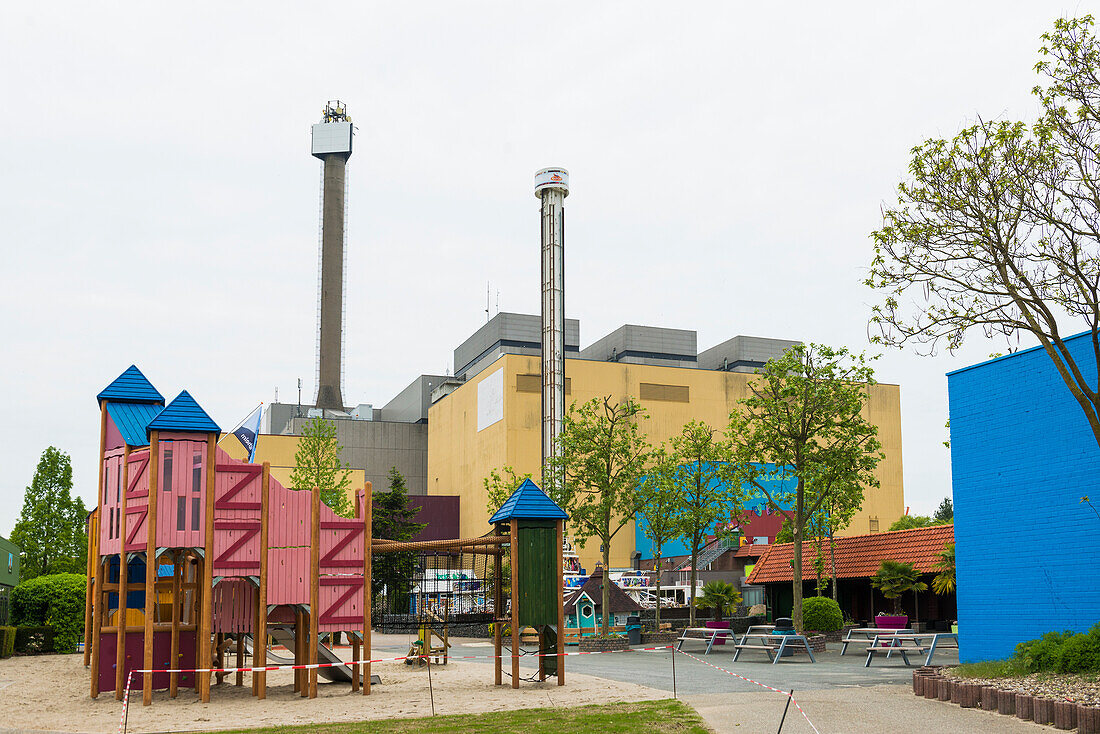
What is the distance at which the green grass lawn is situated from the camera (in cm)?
1358

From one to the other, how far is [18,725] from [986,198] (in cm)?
1606

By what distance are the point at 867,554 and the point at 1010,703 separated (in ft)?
80.9

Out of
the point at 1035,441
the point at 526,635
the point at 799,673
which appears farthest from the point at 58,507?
the point at 1035,441

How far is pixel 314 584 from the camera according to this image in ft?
60.1

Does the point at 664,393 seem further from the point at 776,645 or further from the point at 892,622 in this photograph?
the point at 776,645

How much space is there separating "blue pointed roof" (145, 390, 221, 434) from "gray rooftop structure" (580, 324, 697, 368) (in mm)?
68575

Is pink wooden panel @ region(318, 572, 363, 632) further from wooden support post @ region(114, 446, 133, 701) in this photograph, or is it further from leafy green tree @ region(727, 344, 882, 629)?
leafy green tree @ region(727, 344, 882, 629)

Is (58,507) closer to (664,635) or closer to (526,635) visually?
(526,635)

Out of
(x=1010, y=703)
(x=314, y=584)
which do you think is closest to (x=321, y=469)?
(x=314, y=584)

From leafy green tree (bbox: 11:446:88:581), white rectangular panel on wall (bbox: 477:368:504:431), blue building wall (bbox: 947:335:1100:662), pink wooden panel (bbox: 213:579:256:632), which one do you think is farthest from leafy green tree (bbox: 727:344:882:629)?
white rectangular panel on wall (bbox: 477:368:504:431)

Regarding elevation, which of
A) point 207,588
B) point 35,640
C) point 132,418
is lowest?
point 35,640

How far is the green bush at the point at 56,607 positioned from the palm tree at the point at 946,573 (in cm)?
2655

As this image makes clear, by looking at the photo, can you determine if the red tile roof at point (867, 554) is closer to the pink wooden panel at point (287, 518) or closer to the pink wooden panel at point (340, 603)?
the pink wooden panel at point (340, 603)

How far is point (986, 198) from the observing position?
54.3 ft
